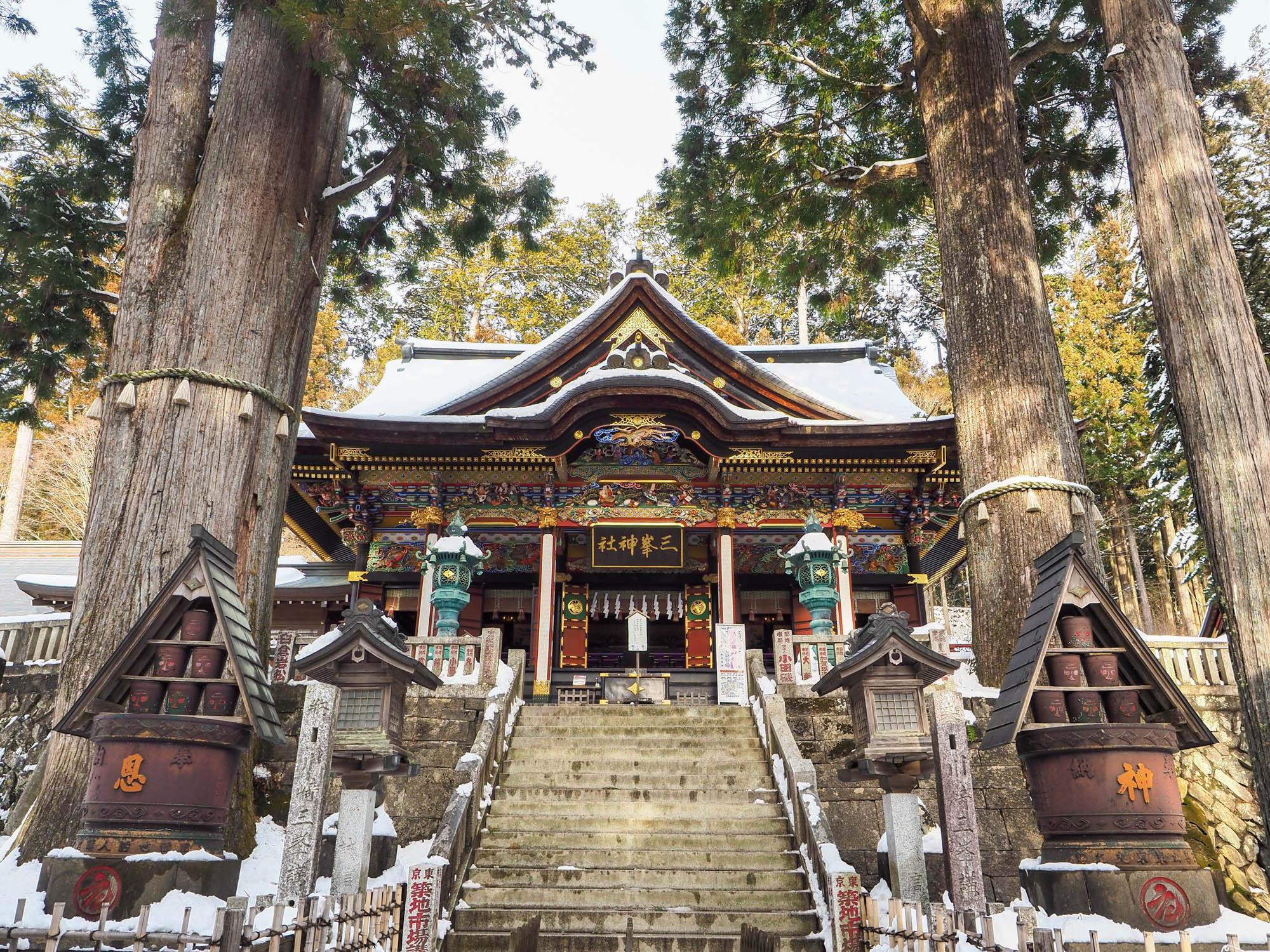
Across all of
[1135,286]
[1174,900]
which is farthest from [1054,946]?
[1135,286]

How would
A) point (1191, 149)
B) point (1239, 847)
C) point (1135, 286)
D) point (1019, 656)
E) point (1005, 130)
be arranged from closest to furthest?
point (1019, 656) < point (1191, 149) < point (1005, 130) < point (1239, 847) < point (1135, 286)

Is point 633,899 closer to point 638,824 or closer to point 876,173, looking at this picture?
point 638,824

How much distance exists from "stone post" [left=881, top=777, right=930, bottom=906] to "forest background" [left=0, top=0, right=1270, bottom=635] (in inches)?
293

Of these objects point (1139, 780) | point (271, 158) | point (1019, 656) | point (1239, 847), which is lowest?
point (1239, 847)

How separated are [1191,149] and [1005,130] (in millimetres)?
2422

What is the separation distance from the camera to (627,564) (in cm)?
1352

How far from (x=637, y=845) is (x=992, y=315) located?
5.78 m

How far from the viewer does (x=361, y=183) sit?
8.36 m

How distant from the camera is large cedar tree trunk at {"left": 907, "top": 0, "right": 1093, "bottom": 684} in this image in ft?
22.4

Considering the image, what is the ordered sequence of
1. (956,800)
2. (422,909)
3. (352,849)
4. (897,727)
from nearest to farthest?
1. (956,800)
2. (352,849)
3. (897,727)
4. (422,909)

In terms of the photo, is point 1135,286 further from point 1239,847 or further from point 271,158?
point 271,158

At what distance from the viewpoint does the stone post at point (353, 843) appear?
5.07 m

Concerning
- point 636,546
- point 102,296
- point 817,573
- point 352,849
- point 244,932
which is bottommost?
point 244,932

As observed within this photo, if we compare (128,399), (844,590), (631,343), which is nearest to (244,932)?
(128,399)
